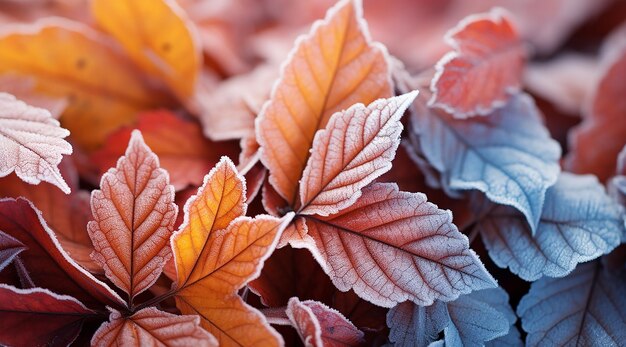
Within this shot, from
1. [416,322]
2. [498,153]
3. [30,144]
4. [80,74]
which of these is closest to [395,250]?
[416,322]

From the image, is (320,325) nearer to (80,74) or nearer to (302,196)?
(302,196)

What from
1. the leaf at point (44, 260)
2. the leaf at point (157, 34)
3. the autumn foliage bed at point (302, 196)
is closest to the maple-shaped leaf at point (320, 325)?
the autumn foliage bed at point (302, 196)

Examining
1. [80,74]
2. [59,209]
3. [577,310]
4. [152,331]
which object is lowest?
[577,310]

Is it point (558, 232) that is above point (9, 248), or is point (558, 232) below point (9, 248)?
below

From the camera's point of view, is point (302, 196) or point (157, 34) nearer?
point (302, 196)

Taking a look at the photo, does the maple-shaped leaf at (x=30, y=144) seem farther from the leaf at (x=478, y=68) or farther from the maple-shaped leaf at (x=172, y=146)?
the leaf at (x=478, y=68)

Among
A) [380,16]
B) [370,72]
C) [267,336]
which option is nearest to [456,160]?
[370,72]

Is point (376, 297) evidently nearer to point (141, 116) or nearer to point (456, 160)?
point (456, 160)
